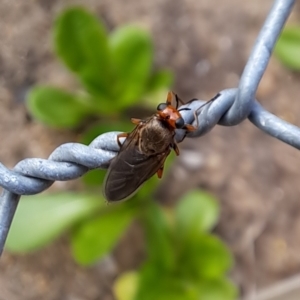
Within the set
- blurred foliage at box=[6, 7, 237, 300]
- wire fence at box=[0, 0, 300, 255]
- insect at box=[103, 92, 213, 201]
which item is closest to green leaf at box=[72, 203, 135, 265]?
blurred foliage at box=[6, 7, 237, 300]

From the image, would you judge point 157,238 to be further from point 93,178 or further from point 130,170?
point 130,170

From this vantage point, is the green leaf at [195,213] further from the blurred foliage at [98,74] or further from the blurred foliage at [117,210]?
the blurred foliage at [98,74]

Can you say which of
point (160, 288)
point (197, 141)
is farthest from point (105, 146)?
point (197, 141)

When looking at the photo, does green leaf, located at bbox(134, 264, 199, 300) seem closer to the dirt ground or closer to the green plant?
the green plant

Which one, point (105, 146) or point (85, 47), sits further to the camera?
point (85, 47)

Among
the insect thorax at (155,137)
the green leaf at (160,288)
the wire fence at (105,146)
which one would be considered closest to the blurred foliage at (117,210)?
the green leaf at (160,288)

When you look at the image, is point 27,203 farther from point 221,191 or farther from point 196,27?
point 196,27

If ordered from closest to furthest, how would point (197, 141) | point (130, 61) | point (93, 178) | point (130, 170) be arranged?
point (130, 170) → point (93, 178) → point (130, 61) → point (197, 141)
